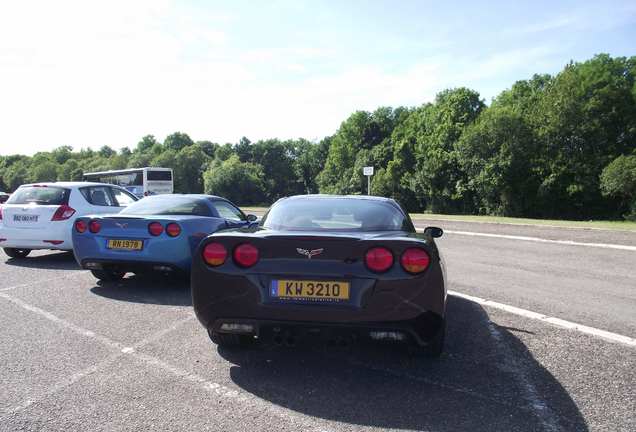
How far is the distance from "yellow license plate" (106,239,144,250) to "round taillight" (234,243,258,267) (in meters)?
3.28

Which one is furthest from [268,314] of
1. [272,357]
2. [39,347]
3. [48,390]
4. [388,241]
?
[39,347]

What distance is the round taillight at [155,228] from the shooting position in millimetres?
6230

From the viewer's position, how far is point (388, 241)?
131 inches

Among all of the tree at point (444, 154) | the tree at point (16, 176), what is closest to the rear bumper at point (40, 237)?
the tree at point (444, 154)

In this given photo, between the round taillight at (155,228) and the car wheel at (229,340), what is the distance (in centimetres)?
267

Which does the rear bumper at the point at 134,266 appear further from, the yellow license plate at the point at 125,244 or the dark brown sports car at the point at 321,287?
the dark brown sports car at the point at 321,287

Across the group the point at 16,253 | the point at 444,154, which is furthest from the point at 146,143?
the point at 16,253

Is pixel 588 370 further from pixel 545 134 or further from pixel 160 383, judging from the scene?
pixel 545 134

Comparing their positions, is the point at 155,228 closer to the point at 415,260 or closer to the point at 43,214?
the point at 43,214

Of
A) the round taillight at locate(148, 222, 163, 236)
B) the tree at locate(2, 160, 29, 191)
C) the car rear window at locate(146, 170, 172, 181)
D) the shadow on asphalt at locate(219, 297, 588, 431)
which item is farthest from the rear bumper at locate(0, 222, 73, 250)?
the tree at locate(2, 160, 29, 191)

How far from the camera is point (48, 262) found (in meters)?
8.88

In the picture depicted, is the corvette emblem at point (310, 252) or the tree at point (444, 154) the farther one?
the tree at point (444, 154)

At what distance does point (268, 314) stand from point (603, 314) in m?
4.06

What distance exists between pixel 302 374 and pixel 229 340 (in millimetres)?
770
